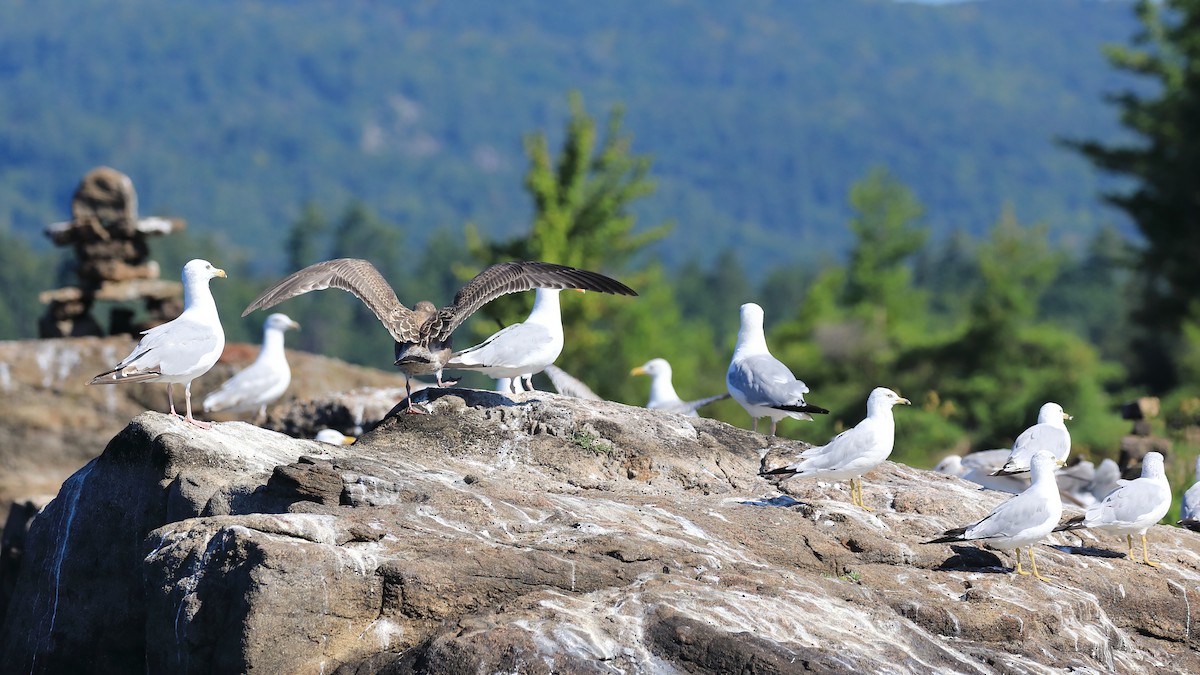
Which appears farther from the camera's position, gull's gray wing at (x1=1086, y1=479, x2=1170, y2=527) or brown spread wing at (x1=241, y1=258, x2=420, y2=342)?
brown spread wing at (x1=241, y1=258, x2=420, y2=342)

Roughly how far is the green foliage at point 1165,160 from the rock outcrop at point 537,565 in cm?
2667

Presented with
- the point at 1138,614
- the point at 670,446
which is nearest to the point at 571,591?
the point at 670,446

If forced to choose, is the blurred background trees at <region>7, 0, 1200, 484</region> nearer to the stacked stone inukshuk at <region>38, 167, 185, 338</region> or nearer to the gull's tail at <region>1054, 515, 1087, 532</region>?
the gull's tail at <region>1054, 515, 1087, 532</region>

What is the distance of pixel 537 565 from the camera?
9.03 m

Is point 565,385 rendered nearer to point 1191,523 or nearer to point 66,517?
point 66,517

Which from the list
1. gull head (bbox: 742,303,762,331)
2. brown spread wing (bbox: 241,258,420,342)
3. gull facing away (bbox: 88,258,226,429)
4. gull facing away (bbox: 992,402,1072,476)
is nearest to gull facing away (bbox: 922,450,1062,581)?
gull facing away (bbox: 992,402,1072,476)

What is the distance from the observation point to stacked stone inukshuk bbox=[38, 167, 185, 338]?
2356 cm

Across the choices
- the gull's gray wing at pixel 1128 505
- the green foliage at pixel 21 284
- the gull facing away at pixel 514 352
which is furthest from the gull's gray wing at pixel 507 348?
the green foliage at pixel 21 284

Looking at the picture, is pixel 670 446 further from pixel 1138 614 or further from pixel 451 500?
pixel 1138 614

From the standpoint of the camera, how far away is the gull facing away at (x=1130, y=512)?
10.8 meters

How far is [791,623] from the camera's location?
866cm

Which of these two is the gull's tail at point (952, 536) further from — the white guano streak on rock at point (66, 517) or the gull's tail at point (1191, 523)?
the white guano streak on rock at point (66, 517)

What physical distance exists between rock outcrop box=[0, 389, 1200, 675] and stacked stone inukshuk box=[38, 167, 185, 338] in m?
12.3

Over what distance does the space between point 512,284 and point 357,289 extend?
3.96 feet
